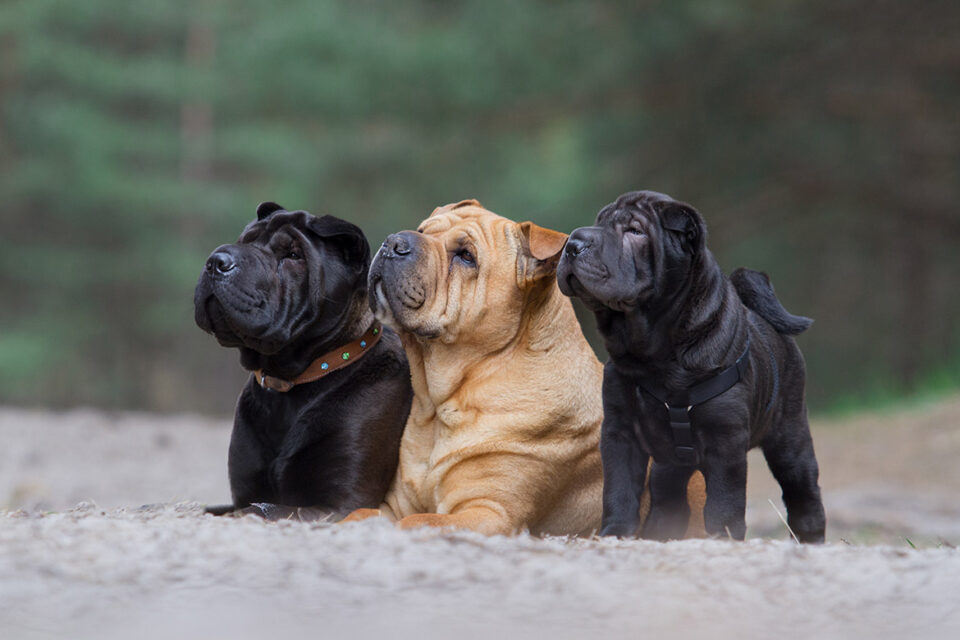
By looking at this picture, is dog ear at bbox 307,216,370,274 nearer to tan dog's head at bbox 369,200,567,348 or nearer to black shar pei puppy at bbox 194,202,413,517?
black shar pei puppy at bbox 194,202,413,517

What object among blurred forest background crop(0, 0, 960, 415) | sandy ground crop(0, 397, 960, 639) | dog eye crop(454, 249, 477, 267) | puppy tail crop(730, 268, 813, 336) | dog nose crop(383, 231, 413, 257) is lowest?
sandy ground crop(0, 397, 960, 639)

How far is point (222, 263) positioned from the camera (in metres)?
4.14

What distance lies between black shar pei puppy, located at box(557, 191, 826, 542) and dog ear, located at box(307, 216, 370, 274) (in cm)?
103

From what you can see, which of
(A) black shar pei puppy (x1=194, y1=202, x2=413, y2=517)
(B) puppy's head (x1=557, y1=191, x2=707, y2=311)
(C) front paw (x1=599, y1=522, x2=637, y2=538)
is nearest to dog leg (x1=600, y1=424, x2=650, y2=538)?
(C) front paw (x1=599, y1=522, x2=637, y2=538)

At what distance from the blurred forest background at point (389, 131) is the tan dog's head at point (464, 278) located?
8.07 metres

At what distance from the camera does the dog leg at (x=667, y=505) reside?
424 centimetres

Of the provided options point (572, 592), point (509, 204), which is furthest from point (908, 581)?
point (509, 204)

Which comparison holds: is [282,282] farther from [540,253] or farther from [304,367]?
[540,253]

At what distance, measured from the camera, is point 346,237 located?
4.53 metres

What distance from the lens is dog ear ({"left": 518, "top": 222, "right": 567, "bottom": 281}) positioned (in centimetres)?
429

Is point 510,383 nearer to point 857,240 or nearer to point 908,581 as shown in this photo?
point 908,581

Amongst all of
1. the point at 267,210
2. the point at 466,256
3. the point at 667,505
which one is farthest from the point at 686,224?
the point at 267,210

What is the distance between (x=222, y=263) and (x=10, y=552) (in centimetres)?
156

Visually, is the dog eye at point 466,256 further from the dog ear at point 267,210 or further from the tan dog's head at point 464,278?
the dog ear at point 267,210
